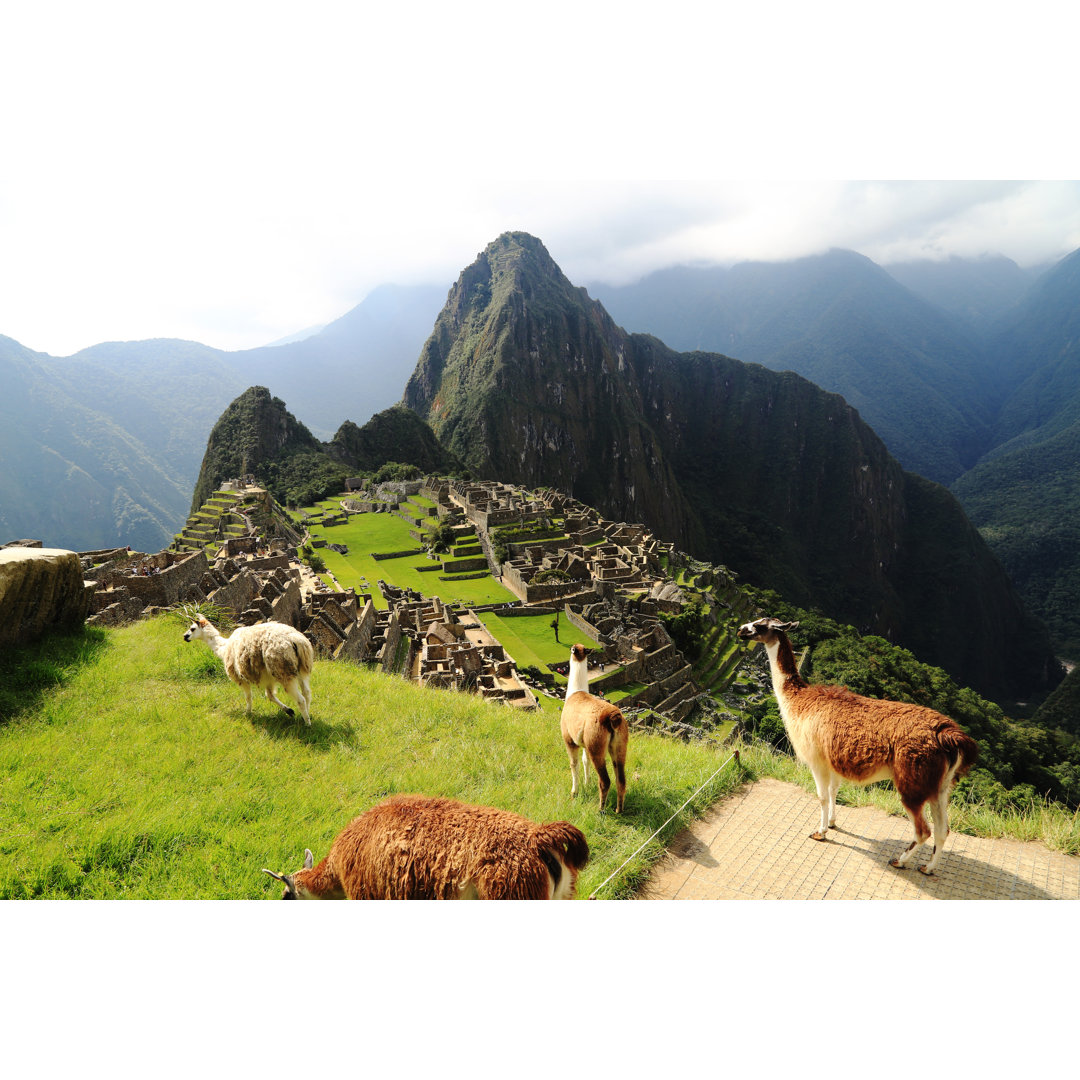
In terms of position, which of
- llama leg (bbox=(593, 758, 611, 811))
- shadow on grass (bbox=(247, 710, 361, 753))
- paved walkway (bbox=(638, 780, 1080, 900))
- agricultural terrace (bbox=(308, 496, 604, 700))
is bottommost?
agricultural terrace (bbox=(308, 496, 604, 700))

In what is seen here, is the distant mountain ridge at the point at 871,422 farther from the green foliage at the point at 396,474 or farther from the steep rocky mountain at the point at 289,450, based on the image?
the green foliage at the point at 396,474

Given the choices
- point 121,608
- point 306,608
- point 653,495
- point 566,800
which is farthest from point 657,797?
point 653,495

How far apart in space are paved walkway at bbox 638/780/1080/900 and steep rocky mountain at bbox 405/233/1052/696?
94.9 meters

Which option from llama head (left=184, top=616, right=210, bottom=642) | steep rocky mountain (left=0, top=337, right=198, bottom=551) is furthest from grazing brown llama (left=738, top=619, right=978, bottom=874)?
steep rocky mountain (left=0, top=337, right=198, bottom=551)

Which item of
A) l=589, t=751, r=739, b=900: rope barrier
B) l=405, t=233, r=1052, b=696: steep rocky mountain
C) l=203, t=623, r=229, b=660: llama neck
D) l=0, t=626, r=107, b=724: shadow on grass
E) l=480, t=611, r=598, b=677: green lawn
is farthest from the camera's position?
l=405, t=233, r=1052, b=696: steep rocky mountain

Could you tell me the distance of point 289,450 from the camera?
257 feet

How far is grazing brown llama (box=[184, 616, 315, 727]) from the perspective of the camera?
16.8 feet

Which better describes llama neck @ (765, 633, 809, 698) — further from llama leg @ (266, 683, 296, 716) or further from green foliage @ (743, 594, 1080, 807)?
green foliage @ (743, 594, 1080, 807)

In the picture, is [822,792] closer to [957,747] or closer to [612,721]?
[957,747]

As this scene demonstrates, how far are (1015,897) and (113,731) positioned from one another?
19.6 ft

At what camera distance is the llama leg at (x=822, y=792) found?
353 cm

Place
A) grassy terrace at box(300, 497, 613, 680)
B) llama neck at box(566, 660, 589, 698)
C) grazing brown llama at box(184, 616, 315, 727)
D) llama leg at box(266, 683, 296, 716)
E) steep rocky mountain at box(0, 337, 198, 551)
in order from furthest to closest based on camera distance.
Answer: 1. steep rocky mountain at box(0, 337, 198, 551)
2. grassy terrace at box(300, 497, 613, 680)
3. llama leg at box(266, 683, 296, 716)
4. grazing brown llama at box(184, 616, 315, 727)
5. llama neck at box(566, 660, 589, 698)

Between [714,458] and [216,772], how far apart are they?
564ft

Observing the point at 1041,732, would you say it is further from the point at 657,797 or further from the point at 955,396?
the point at 955,396
